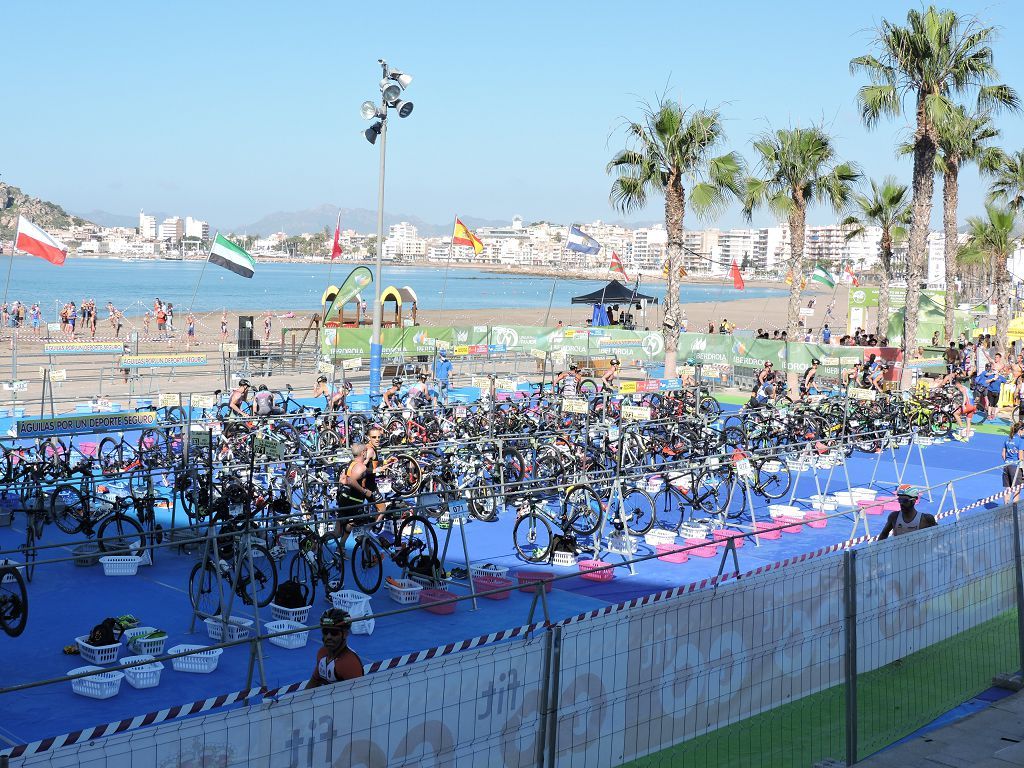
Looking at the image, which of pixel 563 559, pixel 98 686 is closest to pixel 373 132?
pixel 563 559

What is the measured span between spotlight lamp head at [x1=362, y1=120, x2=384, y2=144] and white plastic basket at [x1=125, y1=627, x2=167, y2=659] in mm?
14676

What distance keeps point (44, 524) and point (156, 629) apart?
447cm

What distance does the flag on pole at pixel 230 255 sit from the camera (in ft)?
73.5

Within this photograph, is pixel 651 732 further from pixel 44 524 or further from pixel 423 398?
pixel 423 398

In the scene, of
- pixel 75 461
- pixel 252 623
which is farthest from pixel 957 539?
pixel 75 461

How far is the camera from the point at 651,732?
6.11 meters

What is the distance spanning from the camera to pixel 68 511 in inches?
496

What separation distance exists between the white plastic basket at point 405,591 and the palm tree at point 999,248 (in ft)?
98.0

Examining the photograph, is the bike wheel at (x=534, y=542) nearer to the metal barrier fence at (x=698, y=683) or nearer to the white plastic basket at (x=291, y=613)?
the white plastic basket at (x=291, y=613)

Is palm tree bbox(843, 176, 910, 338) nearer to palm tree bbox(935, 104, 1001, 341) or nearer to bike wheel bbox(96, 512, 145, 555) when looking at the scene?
palm tree bbox(935, 104, 1001, 341)

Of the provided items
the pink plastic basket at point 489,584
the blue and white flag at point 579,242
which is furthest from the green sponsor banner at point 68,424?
the blue and white flag at point 579,242

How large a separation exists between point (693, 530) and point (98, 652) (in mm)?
7473

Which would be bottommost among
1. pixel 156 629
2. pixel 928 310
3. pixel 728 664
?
pixel 156 629

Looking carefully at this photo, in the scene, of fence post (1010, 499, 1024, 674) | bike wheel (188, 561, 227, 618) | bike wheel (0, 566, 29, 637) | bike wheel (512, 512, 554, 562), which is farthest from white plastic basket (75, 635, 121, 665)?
fence post (1010, 499, 1024, 674)
